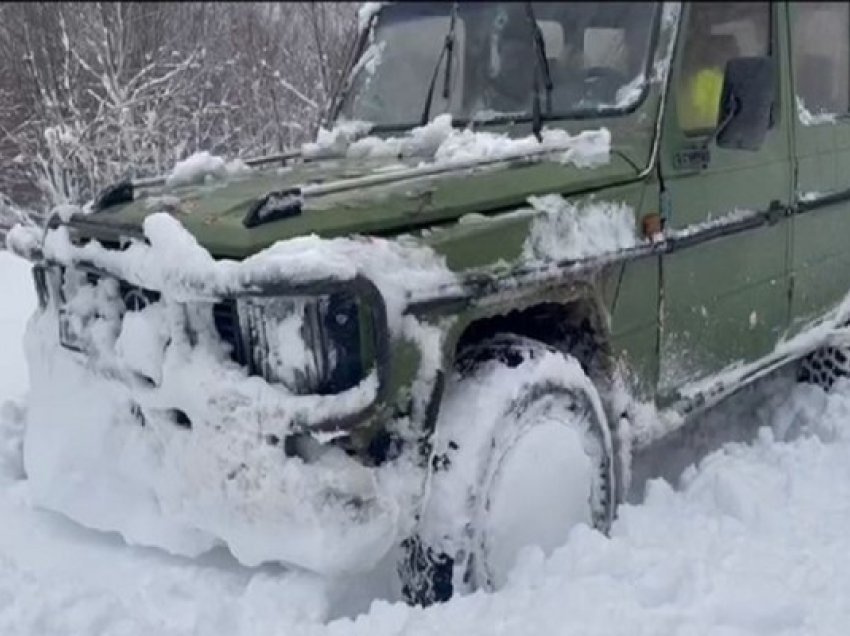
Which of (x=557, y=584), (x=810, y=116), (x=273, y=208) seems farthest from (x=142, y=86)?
(x=557, y=584)

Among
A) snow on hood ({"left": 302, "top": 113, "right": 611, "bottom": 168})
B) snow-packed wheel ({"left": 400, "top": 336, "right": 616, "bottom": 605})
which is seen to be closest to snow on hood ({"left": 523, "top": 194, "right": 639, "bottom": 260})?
snow on hood ({"left": 302, "top": 113, "right": 611, "bottom": 168})

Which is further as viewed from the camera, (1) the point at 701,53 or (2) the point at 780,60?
(2) the point at 780,60

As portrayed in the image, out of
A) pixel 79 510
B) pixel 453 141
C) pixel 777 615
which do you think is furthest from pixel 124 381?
pixel 777 615

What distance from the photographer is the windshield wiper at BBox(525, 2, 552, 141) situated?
371 cm

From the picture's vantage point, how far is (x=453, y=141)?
3.79m

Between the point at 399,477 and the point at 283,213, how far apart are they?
31.7 inches

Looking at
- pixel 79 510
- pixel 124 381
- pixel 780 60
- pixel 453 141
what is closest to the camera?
pixel 124 381

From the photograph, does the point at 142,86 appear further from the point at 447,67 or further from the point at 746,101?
the point at 746,101

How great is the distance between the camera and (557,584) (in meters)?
3.13

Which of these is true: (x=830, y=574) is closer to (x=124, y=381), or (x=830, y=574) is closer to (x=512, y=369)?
(x=512, y=369)

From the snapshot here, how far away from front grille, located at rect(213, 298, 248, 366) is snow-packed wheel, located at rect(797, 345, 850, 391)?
3.33 metres

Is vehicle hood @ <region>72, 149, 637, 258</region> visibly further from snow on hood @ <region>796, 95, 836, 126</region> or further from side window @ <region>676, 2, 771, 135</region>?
snow on hood @ <region>796, 95, 836, 126</region>

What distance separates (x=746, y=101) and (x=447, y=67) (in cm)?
114

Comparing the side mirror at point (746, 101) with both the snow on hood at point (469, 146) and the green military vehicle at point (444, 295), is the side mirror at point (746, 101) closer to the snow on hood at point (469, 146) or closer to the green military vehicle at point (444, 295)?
the green military vehicle at point (444, 295)
